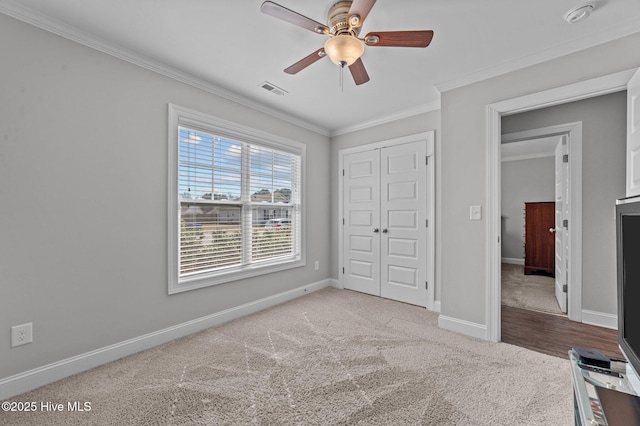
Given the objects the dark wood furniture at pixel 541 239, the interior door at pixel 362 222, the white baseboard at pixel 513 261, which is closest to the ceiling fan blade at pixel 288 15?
the interior door at pixel 362 222

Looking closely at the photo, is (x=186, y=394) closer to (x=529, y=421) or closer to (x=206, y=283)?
(x=206, y=283)

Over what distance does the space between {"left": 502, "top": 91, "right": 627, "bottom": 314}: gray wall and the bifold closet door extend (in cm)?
164

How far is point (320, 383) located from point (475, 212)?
209 cm

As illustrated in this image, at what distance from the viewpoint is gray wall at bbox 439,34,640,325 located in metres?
2.48

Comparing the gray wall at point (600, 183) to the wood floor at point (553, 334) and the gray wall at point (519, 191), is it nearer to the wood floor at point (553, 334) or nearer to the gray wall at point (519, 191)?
the wood floor at point (553, 334)

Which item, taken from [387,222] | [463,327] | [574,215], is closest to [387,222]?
[387,222]

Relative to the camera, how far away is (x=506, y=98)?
251 centimetres

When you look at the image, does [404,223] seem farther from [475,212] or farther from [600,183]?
[600,183]

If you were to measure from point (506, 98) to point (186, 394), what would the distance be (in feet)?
11.5

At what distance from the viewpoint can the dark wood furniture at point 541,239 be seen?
497 centimetres

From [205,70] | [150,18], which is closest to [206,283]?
[205,70]

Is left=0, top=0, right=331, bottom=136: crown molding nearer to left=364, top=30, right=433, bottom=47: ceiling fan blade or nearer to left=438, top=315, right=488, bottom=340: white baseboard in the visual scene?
left=364, top=30, right=433, bottom=47: ceiling fan blade

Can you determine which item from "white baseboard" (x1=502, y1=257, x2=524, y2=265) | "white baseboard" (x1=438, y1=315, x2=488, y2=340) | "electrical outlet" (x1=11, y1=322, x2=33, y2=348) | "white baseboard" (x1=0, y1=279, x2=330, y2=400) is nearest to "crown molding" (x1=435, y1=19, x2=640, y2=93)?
"white baseboard" (x1=438, y1=315, x2=488, y2=340)

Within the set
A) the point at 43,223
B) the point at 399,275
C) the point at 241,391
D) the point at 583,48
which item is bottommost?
the point at 241,391
